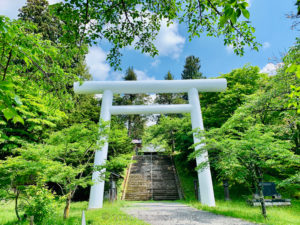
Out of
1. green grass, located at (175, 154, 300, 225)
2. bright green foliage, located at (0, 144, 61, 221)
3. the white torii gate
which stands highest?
the white torii gate

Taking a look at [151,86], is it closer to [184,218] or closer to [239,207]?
[184,218]

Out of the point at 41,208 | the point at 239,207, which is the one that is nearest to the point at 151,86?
the point at 41,208

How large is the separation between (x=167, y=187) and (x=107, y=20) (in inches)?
411

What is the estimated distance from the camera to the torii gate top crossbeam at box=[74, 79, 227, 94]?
7.86 metres

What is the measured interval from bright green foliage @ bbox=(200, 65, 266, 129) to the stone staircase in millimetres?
4482

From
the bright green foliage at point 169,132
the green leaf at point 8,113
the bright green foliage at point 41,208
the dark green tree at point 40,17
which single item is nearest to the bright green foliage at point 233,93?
the bright green foliage at point 169,132

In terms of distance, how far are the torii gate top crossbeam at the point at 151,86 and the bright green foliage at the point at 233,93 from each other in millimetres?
2008

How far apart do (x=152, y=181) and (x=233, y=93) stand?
24.5 feet

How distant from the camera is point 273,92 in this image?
3.68m

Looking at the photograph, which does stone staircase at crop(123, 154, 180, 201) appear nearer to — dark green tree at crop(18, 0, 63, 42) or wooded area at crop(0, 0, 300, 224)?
wooded area at crop(0, 0, 300, 224)

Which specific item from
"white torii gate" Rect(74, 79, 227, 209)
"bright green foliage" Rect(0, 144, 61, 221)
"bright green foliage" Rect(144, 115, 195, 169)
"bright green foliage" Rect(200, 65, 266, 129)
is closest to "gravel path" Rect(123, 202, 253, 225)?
"bright green foliage" Rect(0, 144, 61, 221)

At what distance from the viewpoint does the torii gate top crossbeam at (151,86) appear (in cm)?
786

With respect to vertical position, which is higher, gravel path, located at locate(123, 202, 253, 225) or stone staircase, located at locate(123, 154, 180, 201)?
stone staircase, located at locate(123, 154, 180, 201)

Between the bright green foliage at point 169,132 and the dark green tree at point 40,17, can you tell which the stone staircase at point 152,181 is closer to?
the bright green foliage at point 169,132
